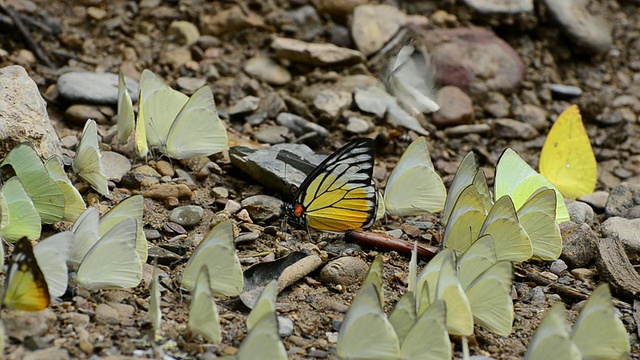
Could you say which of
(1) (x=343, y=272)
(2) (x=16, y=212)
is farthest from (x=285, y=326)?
(2) (x=16, y=212)

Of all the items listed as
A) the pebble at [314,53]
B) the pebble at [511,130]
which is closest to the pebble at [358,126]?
the pebble at [314,53]

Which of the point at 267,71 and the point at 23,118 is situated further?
the point at 267,71

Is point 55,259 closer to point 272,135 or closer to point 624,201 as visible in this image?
point 272,135

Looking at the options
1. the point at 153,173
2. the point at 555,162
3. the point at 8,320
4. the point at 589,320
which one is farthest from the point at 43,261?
the point at 555,162

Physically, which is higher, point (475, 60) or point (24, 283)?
point (24, 283)

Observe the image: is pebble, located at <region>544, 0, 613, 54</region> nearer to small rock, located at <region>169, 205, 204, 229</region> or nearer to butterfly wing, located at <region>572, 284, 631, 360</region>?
small rock, located at <region>169, 205, 204, 229</region>

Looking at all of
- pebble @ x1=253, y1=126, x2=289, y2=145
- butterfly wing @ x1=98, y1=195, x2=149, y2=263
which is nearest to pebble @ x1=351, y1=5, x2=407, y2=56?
pebble @ x1=253, y1=126, x2=289, y2=145
